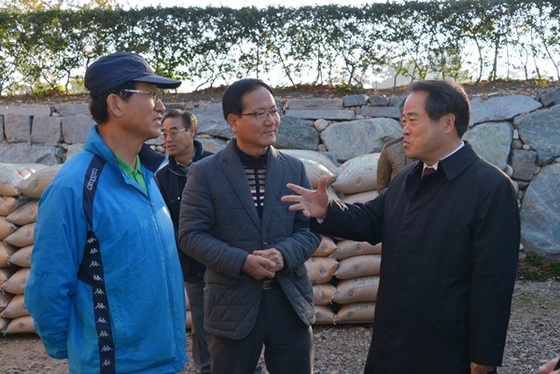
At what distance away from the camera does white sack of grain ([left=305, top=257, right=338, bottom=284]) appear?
19.0 feet

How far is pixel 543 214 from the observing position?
751 cm

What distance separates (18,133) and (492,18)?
5.87m

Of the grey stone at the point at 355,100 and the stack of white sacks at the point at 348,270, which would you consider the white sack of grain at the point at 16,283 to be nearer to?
the stack of white sacks at the point at 348,270

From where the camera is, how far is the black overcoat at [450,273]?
268cm

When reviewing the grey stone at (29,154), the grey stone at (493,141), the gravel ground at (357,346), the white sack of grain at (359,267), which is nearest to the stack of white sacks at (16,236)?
the gravel ground at (357,346)

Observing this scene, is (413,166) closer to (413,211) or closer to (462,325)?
(413,211)

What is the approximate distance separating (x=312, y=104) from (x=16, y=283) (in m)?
3.85

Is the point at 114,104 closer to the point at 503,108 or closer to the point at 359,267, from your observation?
the point at 359,267

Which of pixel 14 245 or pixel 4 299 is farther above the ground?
pixel 14 245

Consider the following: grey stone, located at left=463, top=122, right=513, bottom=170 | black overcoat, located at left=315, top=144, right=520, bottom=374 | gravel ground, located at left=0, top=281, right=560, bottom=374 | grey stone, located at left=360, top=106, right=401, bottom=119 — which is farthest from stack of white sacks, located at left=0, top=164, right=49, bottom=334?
grey stone, located at left=463, top=122, right=513, bottom=170

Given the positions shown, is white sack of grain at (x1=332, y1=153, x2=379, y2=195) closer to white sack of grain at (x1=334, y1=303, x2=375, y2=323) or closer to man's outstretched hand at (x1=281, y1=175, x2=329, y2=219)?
white sack of grain at (x1=334, y1=303, x2=375, y2=323)

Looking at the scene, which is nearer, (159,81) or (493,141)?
(159,81)

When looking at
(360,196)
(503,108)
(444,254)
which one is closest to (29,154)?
(360,196)

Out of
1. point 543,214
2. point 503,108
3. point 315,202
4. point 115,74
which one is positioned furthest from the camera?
point 503,108
